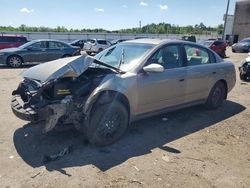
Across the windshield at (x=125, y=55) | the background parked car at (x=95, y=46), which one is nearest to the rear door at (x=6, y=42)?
the background parked car at (x=95, y=46)

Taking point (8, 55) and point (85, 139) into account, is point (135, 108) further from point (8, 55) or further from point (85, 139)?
point (8, 55)

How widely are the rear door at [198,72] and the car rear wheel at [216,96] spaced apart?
0.75 feet

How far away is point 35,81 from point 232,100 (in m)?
5.49

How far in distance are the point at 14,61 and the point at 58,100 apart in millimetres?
11173

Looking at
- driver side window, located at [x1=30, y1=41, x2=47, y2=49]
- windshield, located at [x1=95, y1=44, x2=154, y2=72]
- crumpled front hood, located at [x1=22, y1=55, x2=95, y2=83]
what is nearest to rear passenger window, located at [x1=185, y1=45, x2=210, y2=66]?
windshield, located at [x1=95, y1=44, x2=154, y2=72]

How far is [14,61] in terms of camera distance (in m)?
14.1

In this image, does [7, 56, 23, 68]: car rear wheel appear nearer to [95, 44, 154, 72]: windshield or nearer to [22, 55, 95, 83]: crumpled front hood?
[95, 44, 154, 72]: windshield

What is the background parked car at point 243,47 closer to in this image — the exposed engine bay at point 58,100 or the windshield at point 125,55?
the windshield at point 125,55

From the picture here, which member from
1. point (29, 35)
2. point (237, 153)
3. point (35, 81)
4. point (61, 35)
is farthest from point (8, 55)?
point (61, 35)

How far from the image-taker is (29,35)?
3525 centimetres

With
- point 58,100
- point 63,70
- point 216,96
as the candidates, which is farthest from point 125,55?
point 216,96

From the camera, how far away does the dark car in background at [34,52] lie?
1402 cm

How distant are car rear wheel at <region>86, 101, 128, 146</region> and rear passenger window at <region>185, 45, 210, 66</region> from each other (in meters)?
2.05

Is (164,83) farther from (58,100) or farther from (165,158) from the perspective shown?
(58,100)
